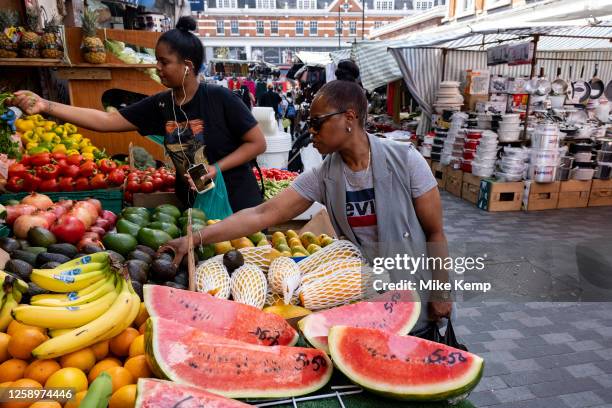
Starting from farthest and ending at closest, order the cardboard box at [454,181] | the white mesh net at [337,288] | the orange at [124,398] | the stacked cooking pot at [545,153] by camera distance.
→ the cardboard box at [454,181] < the stacked cooking pot at [545,153] < the white mesh net at [337,288] < the orange at [124,398]

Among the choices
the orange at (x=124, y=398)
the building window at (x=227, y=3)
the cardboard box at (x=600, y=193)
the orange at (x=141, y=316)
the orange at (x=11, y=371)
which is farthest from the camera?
the building window at (x=227, y=3)

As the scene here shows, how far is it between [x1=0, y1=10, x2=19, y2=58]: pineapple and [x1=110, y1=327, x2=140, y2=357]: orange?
4011 millimetres

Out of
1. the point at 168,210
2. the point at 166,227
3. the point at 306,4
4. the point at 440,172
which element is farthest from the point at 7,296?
the point at 306,4

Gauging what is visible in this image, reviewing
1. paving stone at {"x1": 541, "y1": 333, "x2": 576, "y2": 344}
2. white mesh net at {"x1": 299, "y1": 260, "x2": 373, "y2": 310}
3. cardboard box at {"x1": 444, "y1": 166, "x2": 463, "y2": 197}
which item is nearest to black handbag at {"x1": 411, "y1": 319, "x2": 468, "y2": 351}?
white mesh net at {"x1": 299, "y1": 260, "x2": 373, "y2": 310}

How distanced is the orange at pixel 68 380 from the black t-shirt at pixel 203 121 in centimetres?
180

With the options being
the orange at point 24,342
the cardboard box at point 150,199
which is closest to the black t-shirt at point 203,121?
the cardboard box at point 150,199

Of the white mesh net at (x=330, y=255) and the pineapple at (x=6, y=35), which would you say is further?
the pineapple at (x=6, y=35)

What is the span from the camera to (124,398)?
3.71 feet

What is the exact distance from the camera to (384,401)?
50.1 inches

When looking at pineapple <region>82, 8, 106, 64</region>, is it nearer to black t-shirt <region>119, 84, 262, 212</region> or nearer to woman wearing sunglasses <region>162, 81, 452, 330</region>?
black t-shirt <region>119, 84, 262, 212</region>

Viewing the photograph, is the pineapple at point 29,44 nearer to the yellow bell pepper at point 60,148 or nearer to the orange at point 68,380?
the yellow bell pepper at point 60,148

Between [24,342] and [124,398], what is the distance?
0.40 metres

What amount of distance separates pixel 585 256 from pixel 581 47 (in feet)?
27.7

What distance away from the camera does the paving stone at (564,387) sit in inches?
113
